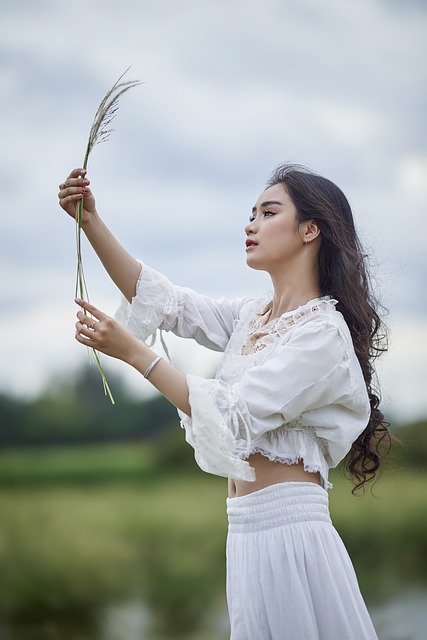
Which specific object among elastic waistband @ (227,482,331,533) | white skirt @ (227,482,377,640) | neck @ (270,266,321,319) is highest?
neck @ (270,266,321,319)

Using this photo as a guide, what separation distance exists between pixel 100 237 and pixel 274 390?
717mm

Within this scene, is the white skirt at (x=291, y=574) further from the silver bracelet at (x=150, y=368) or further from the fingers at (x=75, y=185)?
the fingers at (x=75, y=185)

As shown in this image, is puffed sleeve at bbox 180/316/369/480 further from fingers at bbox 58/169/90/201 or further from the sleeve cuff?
fingers at bbox 58/169/90/201

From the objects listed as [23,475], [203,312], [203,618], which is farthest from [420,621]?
[203,312]

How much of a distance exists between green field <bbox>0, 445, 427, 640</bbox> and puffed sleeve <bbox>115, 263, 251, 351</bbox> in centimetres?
467

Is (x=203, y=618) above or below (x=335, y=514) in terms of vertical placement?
below

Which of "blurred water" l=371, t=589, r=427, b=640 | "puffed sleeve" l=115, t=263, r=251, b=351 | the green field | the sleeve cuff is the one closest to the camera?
the sleeve cuff

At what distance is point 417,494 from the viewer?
7770 millimetres

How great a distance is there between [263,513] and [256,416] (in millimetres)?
305

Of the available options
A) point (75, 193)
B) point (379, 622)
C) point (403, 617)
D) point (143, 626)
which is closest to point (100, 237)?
point (75, 193)

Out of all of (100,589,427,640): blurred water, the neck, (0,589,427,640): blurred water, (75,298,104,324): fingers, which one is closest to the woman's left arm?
(75,298,104,324): fingers

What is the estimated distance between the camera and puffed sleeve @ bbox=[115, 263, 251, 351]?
242cm

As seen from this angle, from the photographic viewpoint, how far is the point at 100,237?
2340 mm

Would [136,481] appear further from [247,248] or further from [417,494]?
[247,248]
